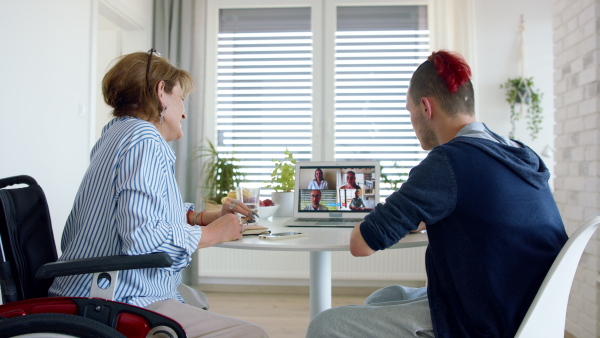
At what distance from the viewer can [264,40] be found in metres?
4.25

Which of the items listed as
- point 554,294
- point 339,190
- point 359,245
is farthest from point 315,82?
point 554,294

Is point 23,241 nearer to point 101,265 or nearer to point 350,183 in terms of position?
point 101,265

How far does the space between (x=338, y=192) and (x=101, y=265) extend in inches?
51.0

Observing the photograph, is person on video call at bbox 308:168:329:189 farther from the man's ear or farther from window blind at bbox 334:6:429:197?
window blind at bbox 334:6:429:197

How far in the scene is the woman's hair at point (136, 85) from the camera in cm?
143

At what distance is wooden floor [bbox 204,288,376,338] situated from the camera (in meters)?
3.20

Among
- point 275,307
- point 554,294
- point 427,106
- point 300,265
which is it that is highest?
point 427,106

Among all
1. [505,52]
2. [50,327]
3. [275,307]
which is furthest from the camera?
[505,52]

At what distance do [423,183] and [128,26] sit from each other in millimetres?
3336

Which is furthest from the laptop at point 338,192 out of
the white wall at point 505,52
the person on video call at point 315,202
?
the white wall at point 505,52

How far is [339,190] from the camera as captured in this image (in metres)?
2.24

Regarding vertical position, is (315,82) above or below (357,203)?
above

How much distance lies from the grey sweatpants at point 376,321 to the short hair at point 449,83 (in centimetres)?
55

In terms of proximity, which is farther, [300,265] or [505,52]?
[505,52]
